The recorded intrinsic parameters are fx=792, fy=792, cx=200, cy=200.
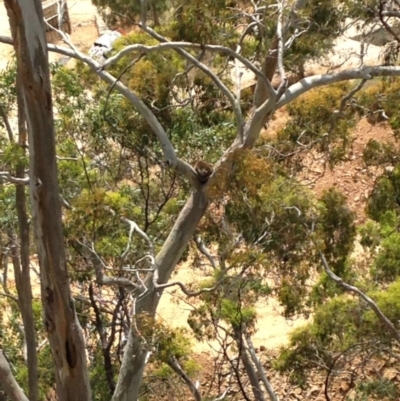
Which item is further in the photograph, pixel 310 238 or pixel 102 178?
pixel 102 178

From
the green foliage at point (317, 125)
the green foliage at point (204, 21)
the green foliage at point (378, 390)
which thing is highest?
the green foliage at point (317, 125)

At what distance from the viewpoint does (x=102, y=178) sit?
864 cm

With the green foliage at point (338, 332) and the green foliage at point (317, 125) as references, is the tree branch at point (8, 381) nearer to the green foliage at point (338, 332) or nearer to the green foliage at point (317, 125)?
the green foliage at point (338, 332)

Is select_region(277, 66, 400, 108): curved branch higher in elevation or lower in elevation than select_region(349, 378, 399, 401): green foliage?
higher

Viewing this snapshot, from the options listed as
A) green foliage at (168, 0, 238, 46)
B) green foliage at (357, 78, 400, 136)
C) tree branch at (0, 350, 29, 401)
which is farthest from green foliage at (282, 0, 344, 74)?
tree branch at (0, 350, 29, 401)

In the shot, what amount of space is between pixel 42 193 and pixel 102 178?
417 centimetres

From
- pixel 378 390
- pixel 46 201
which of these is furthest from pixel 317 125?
pixel 46 201

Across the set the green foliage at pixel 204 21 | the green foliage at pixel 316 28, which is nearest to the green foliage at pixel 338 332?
the green foliage at pixel 316 28

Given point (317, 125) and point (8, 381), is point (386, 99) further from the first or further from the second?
point (8, 381)

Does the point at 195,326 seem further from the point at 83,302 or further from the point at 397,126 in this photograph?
the point at 397,126

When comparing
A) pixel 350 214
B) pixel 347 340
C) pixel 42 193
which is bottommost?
pixel 42 193

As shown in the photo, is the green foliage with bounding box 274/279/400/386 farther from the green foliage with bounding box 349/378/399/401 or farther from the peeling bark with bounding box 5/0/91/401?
the peeling bark with bounding box 5/0/91/401

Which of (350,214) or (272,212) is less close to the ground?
(350,214)

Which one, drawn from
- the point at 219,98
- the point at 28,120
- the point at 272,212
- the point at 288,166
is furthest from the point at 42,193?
the point at 288,166
